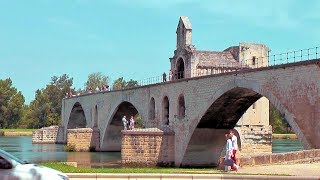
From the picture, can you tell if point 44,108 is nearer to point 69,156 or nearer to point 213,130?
point 69,156

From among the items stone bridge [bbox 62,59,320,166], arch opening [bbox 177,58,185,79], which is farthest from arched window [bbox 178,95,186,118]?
arch opening [bbox 177,58,185,79]

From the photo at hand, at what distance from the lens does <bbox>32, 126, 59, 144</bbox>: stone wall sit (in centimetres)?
6700

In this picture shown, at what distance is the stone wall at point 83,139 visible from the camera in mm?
51719

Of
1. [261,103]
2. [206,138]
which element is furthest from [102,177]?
[261,103]

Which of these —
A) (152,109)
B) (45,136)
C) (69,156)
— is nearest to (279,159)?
(152,109)

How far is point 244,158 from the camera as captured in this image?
17688 millimetres

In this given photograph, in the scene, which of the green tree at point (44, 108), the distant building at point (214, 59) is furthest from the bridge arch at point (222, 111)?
the green tree at point (44, 108)

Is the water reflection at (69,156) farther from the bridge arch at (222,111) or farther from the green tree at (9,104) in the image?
the green tree at (9,104)

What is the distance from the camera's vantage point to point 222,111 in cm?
3384

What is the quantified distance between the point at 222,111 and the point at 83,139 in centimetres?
2216

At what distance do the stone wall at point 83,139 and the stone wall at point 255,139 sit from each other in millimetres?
18064

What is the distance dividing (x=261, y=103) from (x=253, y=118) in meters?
1.37

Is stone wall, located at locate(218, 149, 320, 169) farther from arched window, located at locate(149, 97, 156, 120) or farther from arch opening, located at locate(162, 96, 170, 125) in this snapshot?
arched window, located at locate(149, 97, 156, 120)

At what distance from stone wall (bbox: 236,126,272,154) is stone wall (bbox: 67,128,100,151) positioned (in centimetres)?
1806
